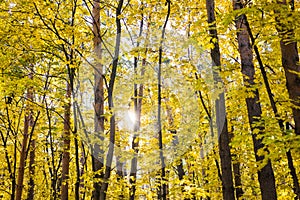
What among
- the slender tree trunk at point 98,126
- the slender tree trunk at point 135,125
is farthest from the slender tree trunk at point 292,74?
the slender tree trunk at point 135,125

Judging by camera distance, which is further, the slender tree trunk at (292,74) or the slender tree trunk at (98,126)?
the slender tree trunk at (98,126)

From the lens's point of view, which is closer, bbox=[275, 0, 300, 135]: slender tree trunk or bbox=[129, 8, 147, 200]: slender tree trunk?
bbox=[275, 0, 300, 135]: slender tree trunk

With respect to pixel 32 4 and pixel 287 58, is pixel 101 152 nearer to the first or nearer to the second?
pixel 32 4

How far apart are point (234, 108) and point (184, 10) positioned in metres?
2.84

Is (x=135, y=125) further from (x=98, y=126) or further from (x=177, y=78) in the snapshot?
(x=98, y=126)

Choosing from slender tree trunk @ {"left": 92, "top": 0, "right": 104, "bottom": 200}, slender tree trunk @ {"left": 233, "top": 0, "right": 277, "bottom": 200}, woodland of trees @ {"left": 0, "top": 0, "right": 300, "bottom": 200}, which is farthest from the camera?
slender tree trunk @ {"left": 92, "top": 0, "right": 104, "bottom": 200}

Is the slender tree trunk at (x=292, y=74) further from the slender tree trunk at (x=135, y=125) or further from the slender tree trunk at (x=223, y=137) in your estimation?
the slender tree trunk at (x=135, y=125)

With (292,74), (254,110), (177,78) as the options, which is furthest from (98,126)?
(292,74)

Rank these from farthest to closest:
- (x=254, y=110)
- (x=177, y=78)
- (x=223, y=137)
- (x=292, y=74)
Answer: (x=177, y=78)
(x=254, y=110)
(x=223, y=137)
(x=292, y=74)

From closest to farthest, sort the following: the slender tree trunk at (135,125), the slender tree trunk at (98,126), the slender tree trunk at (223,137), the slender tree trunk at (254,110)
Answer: the slender tree trunk at (223,137), the slender tree trunk at (254,110), the slender tree trunk at (98,126), the slender tree trunk at (135,125)

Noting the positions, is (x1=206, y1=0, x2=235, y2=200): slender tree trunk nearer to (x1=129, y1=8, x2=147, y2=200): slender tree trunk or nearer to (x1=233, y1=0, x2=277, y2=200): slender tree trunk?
(x1=233, y1=0, x2=277, y2=200): slender tree trunk


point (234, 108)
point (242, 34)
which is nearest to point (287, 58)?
point (242, 34)

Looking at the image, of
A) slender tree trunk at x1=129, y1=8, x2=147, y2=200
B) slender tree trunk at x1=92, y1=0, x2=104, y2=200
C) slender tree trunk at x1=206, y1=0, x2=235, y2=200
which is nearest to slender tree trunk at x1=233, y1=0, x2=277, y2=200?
slender tree trunk at x1=206, y1=0, x2=235, y2=200

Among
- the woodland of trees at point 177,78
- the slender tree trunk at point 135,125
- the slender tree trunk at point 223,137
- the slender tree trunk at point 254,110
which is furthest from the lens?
the slender tree trunk at point 135,125
